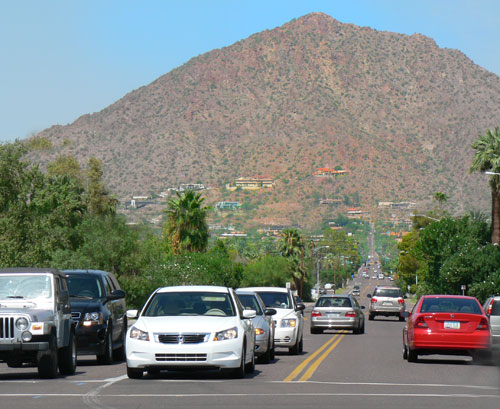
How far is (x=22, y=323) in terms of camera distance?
17.3 meters

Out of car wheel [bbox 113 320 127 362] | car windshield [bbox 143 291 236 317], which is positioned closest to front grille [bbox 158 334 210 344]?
car windshield [bbox 143 291 236 317]

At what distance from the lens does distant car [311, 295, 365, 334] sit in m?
38.6

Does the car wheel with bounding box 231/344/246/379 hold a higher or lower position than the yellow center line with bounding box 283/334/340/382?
higher

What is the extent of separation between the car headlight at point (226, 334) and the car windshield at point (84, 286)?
6.02 meters

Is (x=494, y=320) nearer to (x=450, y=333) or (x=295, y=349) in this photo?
(x=450, y=333)

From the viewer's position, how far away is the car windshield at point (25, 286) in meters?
18.3

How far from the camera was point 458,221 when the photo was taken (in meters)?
92.4

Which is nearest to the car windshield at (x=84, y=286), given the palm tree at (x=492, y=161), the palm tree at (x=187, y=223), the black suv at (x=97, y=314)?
the black suv at (x=97, y=314)

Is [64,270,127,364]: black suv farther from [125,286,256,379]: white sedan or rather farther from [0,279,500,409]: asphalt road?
[125,286,256,379]: white sedan

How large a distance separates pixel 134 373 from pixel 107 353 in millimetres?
4612

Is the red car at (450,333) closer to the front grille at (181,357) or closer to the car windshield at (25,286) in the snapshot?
the front grille at (181,357)

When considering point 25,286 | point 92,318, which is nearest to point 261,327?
point 92,318

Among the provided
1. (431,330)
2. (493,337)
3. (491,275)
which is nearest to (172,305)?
(431,330)

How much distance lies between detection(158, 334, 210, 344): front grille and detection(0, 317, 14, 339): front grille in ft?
7.90
